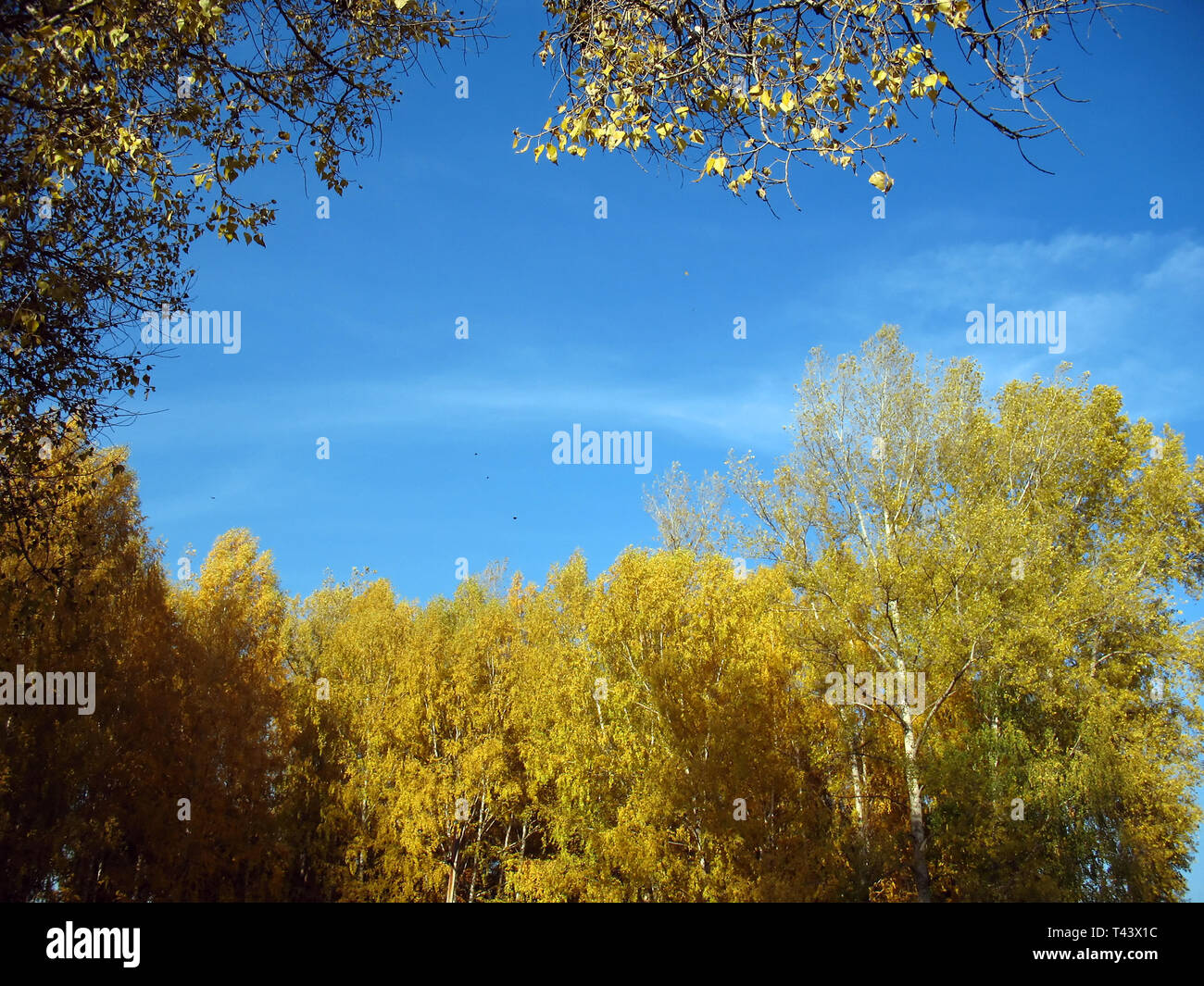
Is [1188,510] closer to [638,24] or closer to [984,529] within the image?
[984,529]

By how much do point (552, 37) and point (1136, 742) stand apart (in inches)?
860

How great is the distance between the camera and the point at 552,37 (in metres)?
6.38

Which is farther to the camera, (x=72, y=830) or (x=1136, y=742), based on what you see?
(x=1136, y=742)

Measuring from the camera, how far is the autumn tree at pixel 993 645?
60.3 ft

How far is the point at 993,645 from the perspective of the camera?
62.7ft

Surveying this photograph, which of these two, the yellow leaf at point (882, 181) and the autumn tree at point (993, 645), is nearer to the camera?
the yellow leaf at point (882, 181)

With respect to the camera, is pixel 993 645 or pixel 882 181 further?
pixel 993 645

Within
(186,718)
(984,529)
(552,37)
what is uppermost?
(552,37)

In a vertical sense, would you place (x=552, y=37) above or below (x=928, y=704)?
above

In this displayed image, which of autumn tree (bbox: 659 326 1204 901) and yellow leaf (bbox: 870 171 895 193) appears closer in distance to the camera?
yellow leaf (bbox: 870 171 895 193)

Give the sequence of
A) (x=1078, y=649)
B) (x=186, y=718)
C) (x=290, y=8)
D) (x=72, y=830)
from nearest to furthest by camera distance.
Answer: (x=290, y=8) < (x=72, y=830) < (x=186, y=718) < (x=1078, y=649)

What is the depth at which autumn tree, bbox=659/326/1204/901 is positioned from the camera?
18.4 meters
